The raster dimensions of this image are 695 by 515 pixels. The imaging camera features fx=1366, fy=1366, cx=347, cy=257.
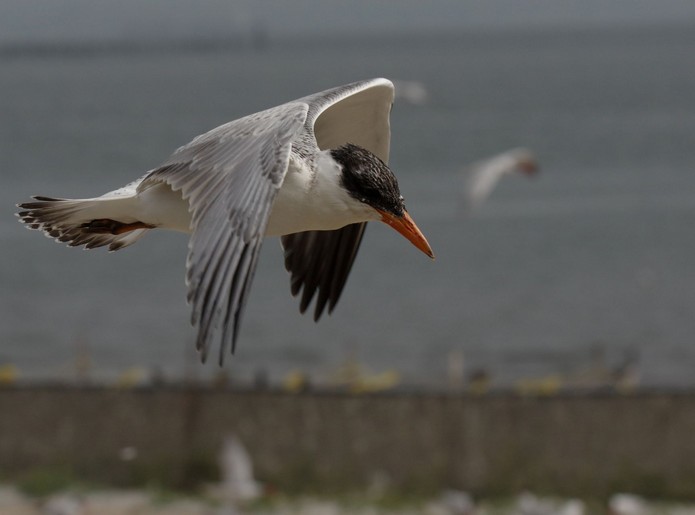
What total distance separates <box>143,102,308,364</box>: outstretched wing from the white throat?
0.91 feet

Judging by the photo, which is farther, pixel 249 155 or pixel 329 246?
pixel 329 246

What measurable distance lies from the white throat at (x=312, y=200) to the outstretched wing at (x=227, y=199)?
0.28m

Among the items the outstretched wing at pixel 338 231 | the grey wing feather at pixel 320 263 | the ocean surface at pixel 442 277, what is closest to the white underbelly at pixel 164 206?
the outstretched wing at pixel 338 231

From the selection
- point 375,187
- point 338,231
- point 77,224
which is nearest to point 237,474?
point 338,231

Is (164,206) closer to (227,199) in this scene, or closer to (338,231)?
(227,199)

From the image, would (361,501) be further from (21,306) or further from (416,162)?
(416,162)

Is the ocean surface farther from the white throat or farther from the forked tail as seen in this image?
the white throat

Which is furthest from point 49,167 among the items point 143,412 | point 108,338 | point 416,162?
point 143,412

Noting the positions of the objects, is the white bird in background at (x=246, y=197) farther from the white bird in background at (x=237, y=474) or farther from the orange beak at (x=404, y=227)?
the white bird in background at (x=237, y=474)

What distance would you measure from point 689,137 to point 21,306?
47.9m

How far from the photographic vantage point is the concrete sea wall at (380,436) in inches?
645

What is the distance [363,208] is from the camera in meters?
7.22

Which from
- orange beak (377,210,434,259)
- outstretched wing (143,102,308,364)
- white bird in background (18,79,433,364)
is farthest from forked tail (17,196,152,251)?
orange beak (377,210,434,259)

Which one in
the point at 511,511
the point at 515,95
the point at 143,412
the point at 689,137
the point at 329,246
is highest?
the point at 515,95
